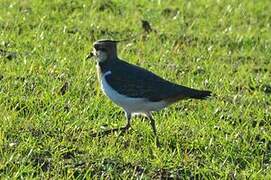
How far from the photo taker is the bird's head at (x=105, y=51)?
300 inches

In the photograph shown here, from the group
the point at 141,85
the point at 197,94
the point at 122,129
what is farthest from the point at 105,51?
the point at 197,94

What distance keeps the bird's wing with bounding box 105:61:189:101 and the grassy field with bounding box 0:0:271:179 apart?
0.38 m

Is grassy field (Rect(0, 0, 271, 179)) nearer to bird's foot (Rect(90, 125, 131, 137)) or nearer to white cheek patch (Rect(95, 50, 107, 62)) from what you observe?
bird's foot (Rect(90, 125, 131, 137))

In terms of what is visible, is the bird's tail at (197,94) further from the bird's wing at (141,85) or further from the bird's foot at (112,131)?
the bird's foot at (112,131)

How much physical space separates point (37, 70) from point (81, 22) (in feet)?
9.42

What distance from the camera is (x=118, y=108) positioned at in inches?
317

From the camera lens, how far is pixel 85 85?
849 cm

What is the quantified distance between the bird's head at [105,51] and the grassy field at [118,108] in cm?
49

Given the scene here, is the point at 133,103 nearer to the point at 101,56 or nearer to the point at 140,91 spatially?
the point at 140,91

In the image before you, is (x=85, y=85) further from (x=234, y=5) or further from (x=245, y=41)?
(x=234, y=5)

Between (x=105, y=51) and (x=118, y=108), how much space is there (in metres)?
0.68

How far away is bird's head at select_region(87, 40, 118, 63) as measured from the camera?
7613 mm

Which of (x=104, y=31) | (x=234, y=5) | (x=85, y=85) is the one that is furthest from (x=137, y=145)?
(x=234, y=5)

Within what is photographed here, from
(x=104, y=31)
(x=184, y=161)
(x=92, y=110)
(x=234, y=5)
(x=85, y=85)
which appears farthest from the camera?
(x=234, y=5)
